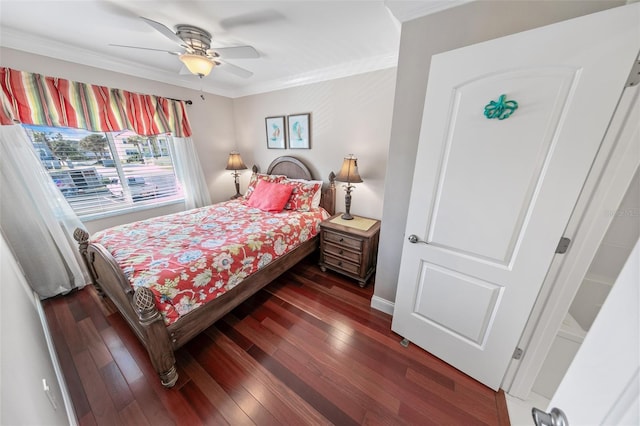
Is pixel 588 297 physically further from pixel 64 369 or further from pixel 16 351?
pixel 64 369

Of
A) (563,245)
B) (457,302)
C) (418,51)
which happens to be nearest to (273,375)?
(457,302)

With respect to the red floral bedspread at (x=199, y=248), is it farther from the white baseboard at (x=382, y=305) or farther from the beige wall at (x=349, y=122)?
the white baseboard at (x=382, y=305)

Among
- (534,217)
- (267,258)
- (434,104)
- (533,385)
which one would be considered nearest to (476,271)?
(534,217)

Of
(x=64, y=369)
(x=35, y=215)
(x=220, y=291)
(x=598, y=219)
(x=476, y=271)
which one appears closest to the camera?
(x=598, y=219)

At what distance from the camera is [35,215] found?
76.1 inches

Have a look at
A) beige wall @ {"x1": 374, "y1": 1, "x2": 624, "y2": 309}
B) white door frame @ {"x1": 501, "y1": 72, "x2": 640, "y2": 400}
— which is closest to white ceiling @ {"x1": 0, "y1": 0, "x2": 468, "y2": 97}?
beige wall @ {"x1": 374, "y1": 1, "x2": 624, "y2": 309}

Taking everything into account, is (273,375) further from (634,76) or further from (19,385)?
(634,76)

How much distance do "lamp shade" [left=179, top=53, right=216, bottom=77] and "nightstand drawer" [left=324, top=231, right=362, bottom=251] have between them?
72.9 inches

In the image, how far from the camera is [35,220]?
6.36ft

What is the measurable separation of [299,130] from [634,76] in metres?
2.64

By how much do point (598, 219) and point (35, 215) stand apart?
13.1ft

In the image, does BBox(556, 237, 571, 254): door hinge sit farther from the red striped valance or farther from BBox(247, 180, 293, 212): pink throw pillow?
the red striped valance

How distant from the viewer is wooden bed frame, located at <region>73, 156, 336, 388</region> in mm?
1217

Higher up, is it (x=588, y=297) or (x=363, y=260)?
(x=588, y=297)
